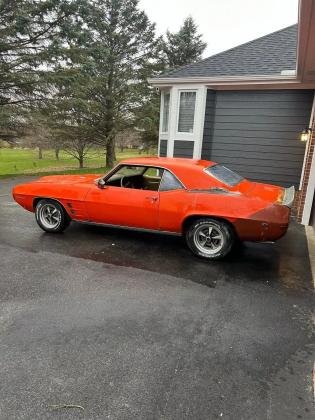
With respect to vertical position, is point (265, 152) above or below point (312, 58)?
below

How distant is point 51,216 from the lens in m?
5.60

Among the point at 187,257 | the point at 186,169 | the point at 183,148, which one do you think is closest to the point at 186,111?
the point at 183,148

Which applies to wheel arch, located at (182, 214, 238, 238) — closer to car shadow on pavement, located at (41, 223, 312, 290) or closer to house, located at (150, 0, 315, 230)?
car shadow on pavement, located at (41, 223, 312, 290)

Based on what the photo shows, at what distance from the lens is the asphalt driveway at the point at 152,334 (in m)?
2.10

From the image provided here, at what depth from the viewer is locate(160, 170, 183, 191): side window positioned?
4794mm

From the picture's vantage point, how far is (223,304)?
11.3ft

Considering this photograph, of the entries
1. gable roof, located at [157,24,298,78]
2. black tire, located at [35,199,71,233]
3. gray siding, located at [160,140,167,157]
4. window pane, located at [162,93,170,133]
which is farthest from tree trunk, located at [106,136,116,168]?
black tire, located at [35,199,71,233]

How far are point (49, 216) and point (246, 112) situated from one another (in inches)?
248

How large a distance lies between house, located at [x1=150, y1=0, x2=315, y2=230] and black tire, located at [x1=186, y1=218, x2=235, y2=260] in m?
4.54

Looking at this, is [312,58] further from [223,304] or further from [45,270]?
[45,270]

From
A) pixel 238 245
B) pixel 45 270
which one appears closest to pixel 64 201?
pixel 45 270

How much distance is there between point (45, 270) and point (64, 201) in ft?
5.02

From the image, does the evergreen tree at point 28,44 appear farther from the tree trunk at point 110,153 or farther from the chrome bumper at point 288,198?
the chrome bumper at point 288,198

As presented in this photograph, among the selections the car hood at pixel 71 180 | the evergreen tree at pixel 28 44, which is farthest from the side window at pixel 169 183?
the evergreen tree at pixel 28 44
